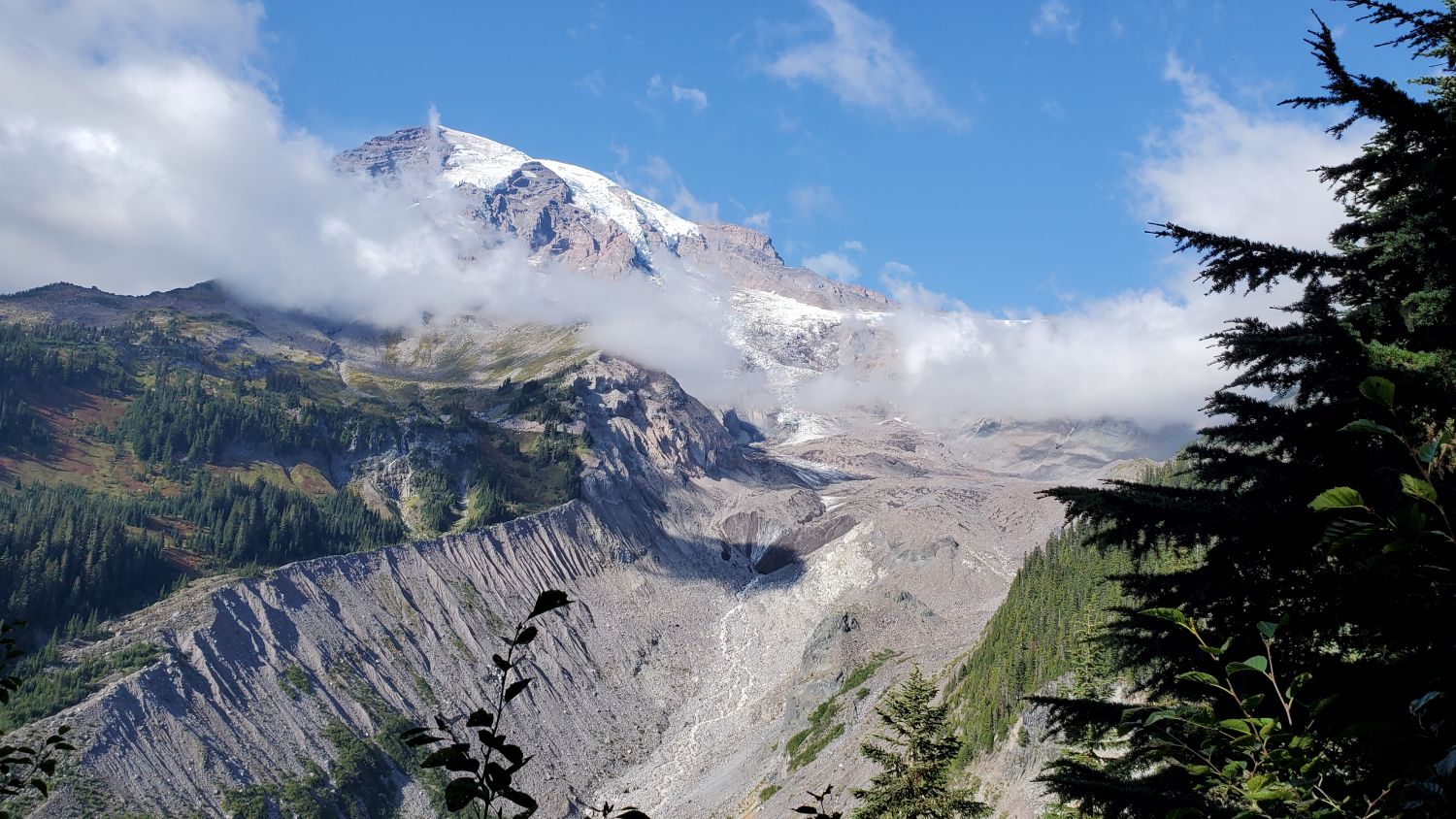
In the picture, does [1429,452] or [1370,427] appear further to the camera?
[1370,427]

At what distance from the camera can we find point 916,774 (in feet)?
71.4

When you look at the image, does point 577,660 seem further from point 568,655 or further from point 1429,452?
point 1429,452

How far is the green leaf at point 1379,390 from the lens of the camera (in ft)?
10.4

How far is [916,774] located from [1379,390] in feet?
Result: 66.9

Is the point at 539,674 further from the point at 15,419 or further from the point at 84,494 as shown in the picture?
the point at 15,419

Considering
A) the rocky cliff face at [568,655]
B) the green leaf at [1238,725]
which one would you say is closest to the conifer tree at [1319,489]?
the green leaf at [1238,725]

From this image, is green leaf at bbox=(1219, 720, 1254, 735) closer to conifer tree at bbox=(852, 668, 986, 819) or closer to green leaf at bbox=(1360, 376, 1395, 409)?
green leaf at bbox=(1360, 376, 1395, 409)

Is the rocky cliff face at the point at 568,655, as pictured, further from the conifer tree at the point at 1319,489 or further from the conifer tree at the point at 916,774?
the conifer tree at the point at 1319,489

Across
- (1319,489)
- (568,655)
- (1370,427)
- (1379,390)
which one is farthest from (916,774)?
(568,655)

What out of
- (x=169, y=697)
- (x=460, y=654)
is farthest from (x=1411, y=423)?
(x=460, y=654)

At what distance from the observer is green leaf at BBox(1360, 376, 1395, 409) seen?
3.17 meters

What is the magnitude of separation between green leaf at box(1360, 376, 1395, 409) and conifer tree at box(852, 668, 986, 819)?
1908 centimetres

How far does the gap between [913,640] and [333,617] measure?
253ft

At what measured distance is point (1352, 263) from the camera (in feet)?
33.0
